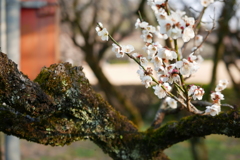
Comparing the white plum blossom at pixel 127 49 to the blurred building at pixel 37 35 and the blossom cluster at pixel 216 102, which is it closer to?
the blossom cluster at pixel 216 102

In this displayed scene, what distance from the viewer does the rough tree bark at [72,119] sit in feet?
5.97

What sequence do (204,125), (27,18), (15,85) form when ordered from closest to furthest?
(15,85), (204,125), (27,18)

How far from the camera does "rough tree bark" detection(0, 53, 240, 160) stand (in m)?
1.82

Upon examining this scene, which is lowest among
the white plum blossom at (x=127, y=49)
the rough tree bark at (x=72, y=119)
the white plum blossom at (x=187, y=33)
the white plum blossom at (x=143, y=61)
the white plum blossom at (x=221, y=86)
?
the rough tree bark at (x=72, y=119)

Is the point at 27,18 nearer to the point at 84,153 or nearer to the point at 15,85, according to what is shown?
the point at 84,153

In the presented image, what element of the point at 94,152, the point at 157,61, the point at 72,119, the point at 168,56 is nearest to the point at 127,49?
the point at 157,61

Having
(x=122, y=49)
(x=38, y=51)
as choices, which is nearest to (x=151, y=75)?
(x=122, y=49)

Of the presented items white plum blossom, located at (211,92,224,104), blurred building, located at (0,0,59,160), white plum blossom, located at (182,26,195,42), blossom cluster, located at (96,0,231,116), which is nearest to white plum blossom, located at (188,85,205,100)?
blossom cluster, located at (96,0,231,116)

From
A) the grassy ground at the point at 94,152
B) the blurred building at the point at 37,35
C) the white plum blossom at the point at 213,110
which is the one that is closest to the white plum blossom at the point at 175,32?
the white plum blossom at the point at 213,110

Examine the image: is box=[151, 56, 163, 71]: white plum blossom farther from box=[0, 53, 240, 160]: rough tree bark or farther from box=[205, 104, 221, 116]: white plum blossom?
box=[0, 53, 240, 160]: rough tree bark

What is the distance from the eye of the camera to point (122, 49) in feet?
6.07

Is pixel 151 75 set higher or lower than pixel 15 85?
higher

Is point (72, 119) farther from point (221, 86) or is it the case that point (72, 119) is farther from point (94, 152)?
point (94, 152)

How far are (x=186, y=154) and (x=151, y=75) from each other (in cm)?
641
